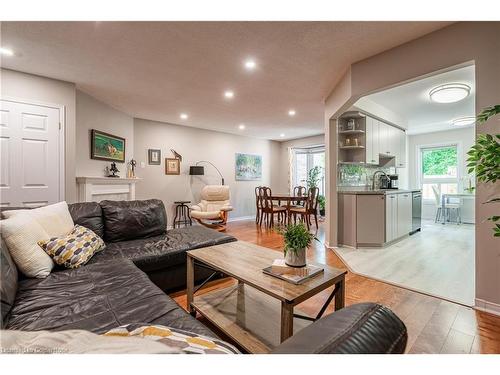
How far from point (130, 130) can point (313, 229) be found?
4512 millimetres

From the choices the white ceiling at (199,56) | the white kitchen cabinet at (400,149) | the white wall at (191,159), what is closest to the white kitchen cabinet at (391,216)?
the white kitchen cabinet at (400,149)

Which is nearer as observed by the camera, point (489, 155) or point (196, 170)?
point (489, 155)

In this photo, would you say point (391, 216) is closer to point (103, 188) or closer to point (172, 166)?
point (172, 166)

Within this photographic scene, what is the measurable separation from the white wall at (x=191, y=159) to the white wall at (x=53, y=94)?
1730 millimetres

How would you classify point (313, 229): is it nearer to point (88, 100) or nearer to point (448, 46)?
point (448, 46)

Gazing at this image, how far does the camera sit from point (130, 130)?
15.7 feet

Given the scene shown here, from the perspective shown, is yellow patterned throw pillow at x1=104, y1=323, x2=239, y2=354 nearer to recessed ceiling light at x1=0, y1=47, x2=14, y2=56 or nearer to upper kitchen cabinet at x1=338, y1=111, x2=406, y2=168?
recessed ceiling light at x1=0, y1=47, x2=14, y2=56

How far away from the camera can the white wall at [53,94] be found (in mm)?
2822

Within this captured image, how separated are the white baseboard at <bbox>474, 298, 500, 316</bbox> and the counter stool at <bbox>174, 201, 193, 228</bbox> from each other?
16.2 ft

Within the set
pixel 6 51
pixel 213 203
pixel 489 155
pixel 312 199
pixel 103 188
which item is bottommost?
pixel 213 203

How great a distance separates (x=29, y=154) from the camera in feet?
9.64

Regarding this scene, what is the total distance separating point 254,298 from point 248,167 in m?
5.27

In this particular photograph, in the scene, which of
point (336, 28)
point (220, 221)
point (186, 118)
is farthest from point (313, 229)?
point (336, 28)

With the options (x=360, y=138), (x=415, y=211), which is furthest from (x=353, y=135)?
(x=415, y=211)
